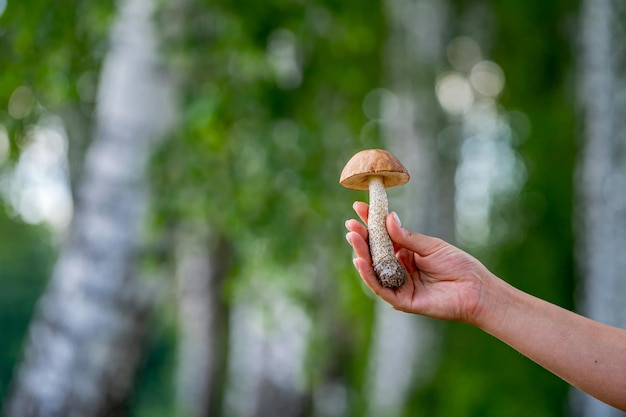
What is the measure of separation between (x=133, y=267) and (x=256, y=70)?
1.60 metres

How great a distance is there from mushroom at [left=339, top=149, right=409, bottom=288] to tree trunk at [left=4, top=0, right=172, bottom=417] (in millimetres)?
2424

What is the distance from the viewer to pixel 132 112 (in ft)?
13.7

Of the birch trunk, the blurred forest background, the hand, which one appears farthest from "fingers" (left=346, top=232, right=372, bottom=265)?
the birch trunk

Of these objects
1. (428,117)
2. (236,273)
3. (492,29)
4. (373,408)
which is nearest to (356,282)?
(373,408)

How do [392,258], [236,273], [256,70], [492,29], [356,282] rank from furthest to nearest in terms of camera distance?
[492,29] < [356,282] < [236,273] < [256,70] < [392,258]

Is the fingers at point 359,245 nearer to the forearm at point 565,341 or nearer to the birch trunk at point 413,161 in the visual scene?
the forearm at point 565,341

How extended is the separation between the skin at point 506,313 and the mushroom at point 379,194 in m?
0.03

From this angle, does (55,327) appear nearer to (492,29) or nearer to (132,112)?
(132,112)

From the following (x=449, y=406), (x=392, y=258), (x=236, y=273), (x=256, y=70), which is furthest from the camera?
(x=449, y=406)

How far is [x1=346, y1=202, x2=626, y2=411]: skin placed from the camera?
181 centimetres

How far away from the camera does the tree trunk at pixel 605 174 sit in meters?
4.52

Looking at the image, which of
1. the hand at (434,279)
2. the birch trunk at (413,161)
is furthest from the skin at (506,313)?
the birch trunk at (413,161)

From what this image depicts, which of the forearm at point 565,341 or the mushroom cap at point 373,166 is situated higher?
the mushroom cap at point 373,166

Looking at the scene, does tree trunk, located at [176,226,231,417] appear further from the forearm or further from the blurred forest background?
the forearm
